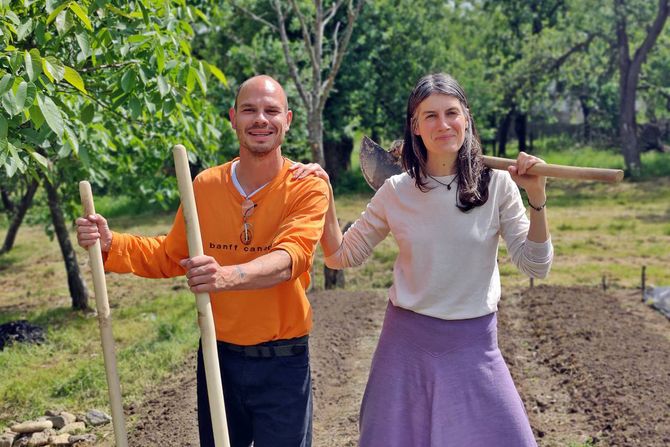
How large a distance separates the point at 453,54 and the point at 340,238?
17.1 m

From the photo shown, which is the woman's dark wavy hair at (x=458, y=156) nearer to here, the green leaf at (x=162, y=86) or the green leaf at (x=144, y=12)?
the green leaf at (x=162, y=86)

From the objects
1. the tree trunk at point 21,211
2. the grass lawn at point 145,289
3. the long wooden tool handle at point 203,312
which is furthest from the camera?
the tree trunk at point 21,211

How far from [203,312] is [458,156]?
3.19 feet

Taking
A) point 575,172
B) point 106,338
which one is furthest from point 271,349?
point 575,172

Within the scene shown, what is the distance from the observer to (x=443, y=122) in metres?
2.53

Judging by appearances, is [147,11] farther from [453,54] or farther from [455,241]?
[453,54]

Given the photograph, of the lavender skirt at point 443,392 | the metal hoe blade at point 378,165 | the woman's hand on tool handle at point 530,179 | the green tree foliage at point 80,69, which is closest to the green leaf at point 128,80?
the green tree foliage at point 80,69

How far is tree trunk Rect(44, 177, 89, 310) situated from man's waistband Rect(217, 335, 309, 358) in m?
6.21

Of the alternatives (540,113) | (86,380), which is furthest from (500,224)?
(540,113)

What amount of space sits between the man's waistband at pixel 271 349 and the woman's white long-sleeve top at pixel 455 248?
0.36 metres

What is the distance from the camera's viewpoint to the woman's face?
2.54 m

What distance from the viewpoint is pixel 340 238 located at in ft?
9.25

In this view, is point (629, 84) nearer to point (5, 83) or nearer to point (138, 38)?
point (138, 38)

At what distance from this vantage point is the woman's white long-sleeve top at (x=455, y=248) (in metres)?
2.52
